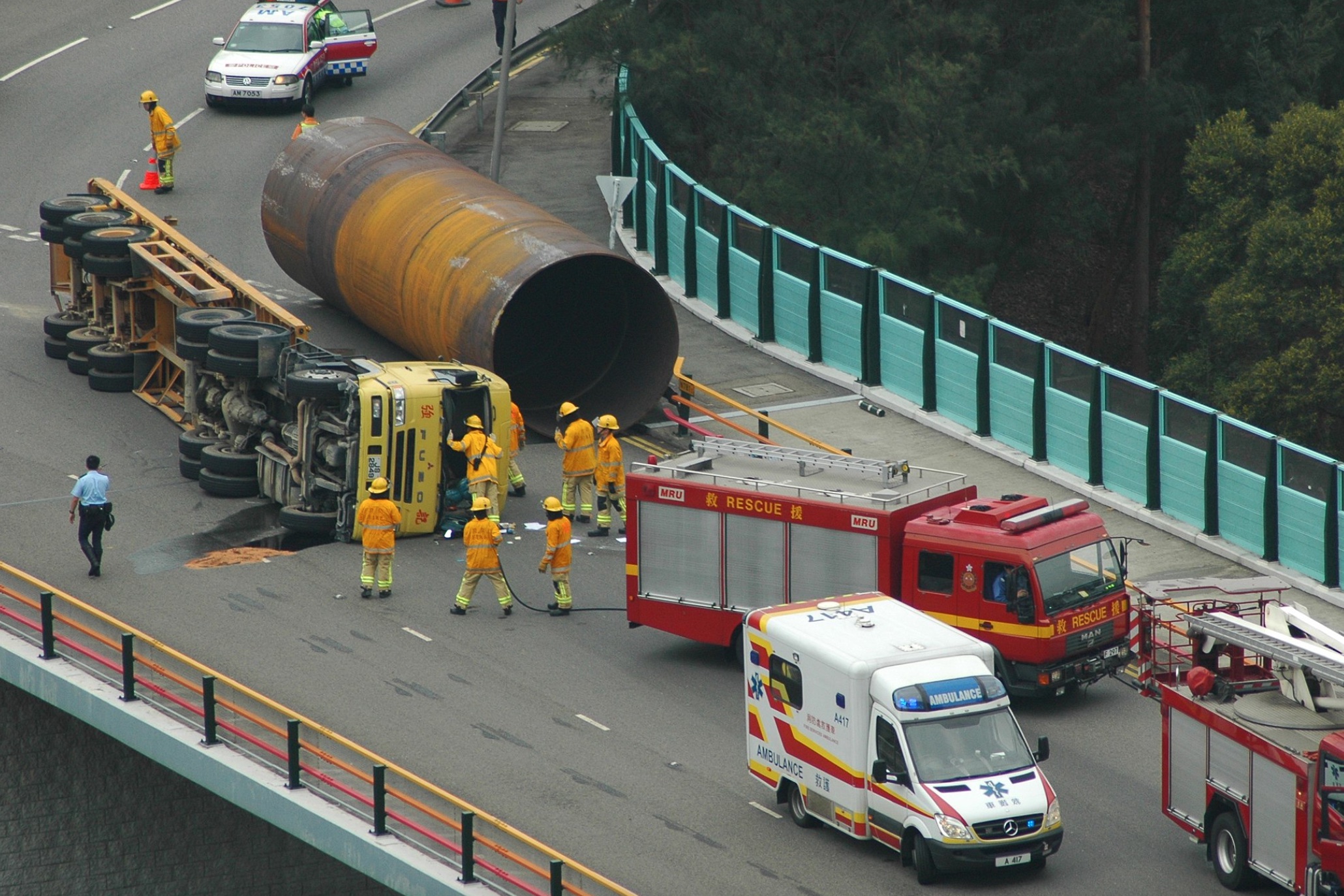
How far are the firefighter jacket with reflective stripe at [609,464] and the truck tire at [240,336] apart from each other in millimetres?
4279

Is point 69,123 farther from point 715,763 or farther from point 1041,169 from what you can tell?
point 715,763

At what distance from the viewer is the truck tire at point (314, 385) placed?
23.6m

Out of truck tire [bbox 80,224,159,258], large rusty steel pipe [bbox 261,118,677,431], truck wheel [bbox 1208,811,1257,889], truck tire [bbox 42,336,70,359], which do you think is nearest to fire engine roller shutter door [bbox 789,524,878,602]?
truck wheel [bbox 1208,811,1257,889]

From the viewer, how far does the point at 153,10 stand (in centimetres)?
5384

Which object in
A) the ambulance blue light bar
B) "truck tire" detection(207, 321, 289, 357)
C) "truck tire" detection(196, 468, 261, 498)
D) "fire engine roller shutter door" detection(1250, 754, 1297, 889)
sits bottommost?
"fire engine roller shutter door" detection(1250, 754, 1297, 889)

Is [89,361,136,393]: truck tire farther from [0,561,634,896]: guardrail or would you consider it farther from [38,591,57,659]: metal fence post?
[38,591,57,659]: metal fence post

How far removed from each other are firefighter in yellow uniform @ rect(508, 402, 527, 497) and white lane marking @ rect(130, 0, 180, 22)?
1228 inches

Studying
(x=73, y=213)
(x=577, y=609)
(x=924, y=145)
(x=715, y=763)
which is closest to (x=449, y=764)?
(x=715, y=763)

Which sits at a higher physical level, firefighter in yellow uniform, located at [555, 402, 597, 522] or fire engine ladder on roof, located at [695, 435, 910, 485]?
fire engine ladder on roof, located at [695, 435, 910, 485]

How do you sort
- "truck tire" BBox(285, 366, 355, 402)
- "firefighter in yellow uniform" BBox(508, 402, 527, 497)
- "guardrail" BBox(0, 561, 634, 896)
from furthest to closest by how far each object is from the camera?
"firefighter in yellow uniform" BBox(508, 402, 527, 497) → "truck tire" BBox(285, 366, 355, 402) → "guardrail" BBox(0, 561, 634, 896)

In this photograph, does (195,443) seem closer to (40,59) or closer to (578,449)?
(578,449)

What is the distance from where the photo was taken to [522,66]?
51.2 metres

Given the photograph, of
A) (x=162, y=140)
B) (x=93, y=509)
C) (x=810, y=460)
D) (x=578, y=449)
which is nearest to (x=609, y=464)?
(x=578, y=449)

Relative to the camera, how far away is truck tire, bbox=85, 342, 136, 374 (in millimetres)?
28859
